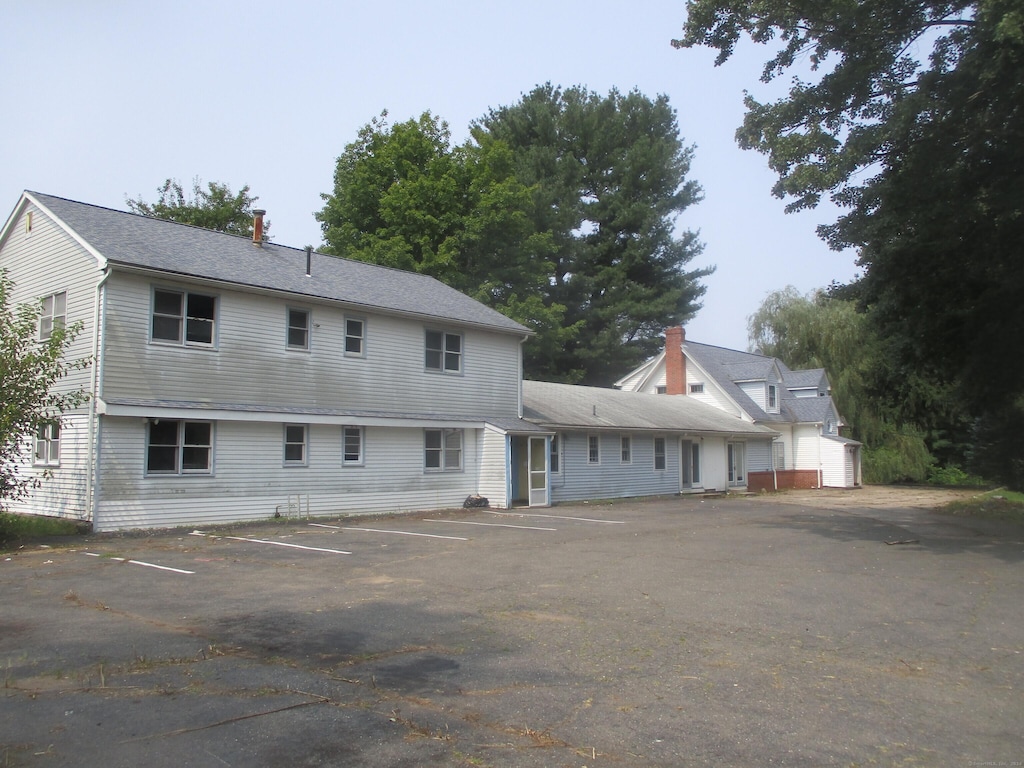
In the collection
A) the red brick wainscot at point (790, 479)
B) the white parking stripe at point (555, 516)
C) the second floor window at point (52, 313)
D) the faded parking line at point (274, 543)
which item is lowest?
the faded parking line at point (274, 543)

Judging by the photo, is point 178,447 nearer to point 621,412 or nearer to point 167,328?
point 167,328

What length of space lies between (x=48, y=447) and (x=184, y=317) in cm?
447

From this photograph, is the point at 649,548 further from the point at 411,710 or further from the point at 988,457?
the point at 988,457

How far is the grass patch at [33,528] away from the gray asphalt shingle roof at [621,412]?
14285 millimetres

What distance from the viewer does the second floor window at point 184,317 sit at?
19.2 m

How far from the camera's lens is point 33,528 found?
17.5 m

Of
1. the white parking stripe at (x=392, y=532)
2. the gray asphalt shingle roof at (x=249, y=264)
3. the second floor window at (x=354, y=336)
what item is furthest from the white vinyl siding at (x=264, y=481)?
the gray asphalt shingle roof at (x=249, y=264)

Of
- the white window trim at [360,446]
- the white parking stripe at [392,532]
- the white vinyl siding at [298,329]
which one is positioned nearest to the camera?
the white parking stripe at [392,532]

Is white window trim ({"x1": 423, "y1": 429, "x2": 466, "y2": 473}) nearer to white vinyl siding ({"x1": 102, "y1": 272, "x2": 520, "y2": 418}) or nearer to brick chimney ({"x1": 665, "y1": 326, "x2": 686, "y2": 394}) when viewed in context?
white vinyl siding ({"x1": 102, "y1": 272, "x2": 520, "y2": 418})

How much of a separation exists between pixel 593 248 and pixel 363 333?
1256 inches

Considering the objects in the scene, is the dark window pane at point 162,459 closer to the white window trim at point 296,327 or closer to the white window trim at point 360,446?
the white window trim at point 296,327

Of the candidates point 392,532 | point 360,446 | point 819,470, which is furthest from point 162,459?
point 819,470

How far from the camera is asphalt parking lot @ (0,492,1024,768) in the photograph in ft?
17.6

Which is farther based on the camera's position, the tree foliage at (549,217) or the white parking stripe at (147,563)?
the tree foliage at (549,217)
